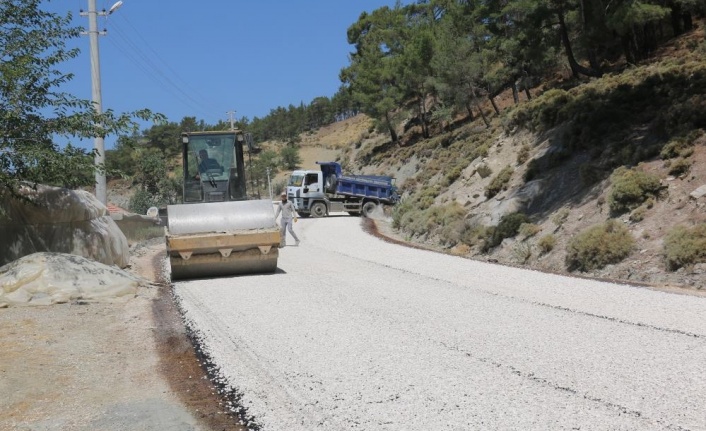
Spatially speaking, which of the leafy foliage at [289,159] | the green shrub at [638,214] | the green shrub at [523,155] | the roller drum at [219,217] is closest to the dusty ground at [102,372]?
the roller drum at [219,217]

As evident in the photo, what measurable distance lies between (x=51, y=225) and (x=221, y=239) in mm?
3235

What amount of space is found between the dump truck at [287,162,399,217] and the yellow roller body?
971 inches

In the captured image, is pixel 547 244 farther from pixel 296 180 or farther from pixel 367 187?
pixel 296 180

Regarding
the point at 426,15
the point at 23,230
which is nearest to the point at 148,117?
the point at 23,230

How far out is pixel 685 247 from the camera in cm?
1219

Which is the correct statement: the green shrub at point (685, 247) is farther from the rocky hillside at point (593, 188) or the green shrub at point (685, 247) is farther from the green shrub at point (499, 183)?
the green shrub at point (499, 183)

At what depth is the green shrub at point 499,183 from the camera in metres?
24.0

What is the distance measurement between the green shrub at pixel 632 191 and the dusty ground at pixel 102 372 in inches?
438

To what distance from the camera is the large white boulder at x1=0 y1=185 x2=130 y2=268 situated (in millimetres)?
11719

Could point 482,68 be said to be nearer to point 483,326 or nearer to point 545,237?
point 545,237

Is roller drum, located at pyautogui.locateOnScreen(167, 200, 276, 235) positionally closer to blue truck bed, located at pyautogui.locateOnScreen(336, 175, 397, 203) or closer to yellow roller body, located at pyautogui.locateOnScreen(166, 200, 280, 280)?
yellow roller body, located at pyautogui.locateOnScreen(166, 200, 280, 280)

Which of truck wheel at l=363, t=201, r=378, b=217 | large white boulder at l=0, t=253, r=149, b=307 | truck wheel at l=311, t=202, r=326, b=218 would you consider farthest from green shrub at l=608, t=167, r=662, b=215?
truck wheel at l=311, t=202, r=326, b=218

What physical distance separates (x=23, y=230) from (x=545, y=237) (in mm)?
12114

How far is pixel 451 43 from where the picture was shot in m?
47.4
